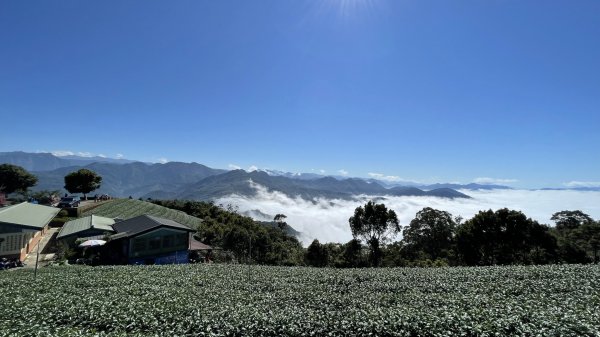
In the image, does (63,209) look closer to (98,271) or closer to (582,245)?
(98,271)

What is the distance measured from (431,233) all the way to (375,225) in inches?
887

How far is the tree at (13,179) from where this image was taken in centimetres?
7950

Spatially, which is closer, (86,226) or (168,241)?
(168,241)

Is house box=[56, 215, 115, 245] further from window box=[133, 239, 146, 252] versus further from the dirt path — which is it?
window box=[133, 239, 146, 252]

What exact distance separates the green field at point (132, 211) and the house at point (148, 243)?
26.5 m

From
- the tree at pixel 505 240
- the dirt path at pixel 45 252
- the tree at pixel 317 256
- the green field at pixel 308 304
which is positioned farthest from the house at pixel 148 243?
the tree at pixel 505 240

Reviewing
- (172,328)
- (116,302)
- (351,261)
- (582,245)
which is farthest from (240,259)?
(582,245)

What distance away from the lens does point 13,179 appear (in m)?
80.6

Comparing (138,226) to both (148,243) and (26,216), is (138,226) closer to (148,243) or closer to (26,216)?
(148,243)

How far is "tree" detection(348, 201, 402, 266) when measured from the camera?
5473cm

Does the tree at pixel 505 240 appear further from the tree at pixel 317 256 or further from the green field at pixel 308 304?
the tree at pixel 317 256

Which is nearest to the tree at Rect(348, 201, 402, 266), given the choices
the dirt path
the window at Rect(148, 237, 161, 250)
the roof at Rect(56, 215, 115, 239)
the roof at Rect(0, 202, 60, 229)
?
the window at Rect(148, 237, 161, 250)

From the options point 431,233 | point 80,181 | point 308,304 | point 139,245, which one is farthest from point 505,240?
point 80,181

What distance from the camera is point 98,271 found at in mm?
26219
